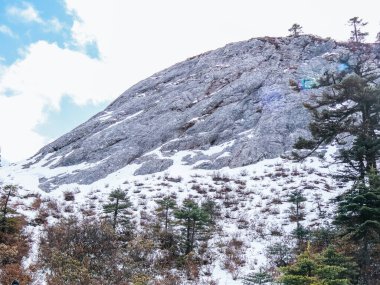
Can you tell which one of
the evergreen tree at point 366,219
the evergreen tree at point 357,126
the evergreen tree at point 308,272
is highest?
the evergreen tree at point 357,126

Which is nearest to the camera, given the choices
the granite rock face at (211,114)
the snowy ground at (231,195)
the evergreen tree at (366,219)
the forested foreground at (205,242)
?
the evergreen tree at (366,219)

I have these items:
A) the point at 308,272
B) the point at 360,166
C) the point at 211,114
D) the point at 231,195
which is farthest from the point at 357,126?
the point at 211,114

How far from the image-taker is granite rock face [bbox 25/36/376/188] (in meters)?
29.9

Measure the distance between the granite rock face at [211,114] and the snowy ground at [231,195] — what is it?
1566mm

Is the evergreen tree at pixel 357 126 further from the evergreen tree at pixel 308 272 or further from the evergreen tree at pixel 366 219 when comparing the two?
the evergreen tree at pixel 308 272

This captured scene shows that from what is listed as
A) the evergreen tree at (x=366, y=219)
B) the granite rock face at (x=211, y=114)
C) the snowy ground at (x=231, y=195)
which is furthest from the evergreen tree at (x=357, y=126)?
the granite rock face at (x=211, y=114)

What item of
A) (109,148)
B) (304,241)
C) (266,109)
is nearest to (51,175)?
(109,148)

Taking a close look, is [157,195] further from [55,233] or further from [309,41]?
[309,41]

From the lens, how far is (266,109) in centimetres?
3425

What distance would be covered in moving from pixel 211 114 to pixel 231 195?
1510cm

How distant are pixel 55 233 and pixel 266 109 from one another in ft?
77.9

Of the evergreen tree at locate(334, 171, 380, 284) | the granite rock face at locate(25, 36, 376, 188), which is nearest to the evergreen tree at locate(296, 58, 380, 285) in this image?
the evergreen tree at locate(334, 171, 380, 284)

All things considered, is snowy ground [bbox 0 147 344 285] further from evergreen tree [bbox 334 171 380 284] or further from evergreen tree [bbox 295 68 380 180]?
evergreen tree [bbox 334 171 380 284]

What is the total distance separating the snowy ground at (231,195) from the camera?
16.2m
